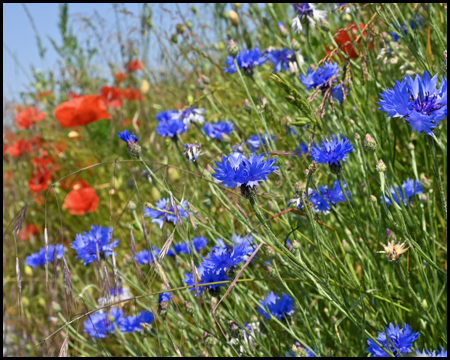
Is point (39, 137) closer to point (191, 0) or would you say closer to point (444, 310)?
point (191, 0)

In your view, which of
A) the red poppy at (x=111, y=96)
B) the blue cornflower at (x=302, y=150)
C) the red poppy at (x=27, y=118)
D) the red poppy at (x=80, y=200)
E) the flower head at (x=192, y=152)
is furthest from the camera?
the red poppy at (x=27, y=118)

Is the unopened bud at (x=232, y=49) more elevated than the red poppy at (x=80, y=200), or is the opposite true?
the red poppy at (x=80, y=200)

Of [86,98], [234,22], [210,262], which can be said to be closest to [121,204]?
[86,98]

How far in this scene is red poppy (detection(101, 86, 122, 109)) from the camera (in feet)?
7.10

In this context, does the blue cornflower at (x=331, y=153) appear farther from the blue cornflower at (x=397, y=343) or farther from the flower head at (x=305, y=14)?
the flower head at (x=305, y=14)

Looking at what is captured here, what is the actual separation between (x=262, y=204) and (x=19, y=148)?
1.54 metres

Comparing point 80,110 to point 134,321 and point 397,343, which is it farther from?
point 397,343

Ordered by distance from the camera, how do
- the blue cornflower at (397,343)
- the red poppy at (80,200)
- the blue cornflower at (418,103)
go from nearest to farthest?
the blue cornflower at (418,103), the blue cornflower at (397,343), the red poppy at (80,200)

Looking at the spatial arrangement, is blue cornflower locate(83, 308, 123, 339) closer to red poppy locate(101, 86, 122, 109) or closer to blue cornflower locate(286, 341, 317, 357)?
blue cornflower locate(286, 341, 317, 357)

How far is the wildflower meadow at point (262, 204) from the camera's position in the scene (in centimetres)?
74

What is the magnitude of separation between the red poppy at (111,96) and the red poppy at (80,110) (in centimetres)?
27

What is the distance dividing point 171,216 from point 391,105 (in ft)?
1.92

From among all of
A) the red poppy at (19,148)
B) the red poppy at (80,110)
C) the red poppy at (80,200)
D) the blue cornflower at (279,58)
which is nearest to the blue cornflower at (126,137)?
the blue cornflower at (279,58)

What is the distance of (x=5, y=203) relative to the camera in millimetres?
2297
